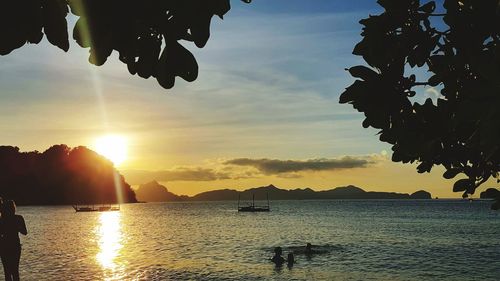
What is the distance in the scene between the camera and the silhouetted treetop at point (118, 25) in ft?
6.02

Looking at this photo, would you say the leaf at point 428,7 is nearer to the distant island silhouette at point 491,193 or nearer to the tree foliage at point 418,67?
the tree foliage at point 418,67

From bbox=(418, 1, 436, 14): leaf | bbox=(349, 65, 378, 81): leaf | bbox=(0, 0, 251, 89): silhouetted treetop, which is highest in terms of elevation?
bbox=(418, 1, 436, 14): leaf

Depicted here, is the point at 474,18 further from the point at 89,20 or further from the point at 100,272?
the point at 100,272

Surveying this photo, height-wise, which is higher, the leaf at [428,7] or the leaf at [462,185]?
the leaf at [428,7]

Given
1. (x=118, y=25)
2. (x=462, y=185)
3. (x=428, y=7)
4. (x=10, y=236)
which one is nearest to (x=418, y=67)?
(x=428, y=7)

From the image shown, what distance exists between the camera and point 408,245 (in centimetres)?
5472

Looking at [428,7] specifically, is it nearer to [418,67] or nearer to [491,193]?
[418,67]

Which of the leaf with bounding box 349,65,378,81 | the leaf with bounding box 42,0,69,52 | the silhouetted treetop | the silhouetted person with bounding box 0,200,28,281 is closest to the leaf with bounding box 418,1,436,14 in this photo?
the leaf with bounding box 349,65,378,81

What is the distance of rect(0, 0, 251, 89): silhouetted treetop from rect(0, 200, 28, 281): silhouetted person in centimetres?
1070

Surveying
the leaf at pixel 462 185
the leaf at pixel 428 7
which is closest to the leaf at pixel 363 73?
the leaf at pixel 428 7

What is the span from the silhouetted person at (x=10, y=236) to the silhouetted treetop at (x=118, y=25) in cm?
1070

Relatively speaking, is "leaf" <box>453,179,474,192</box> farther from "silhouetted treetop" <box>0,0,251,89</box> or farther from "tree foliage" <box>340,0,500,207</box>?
"silhouetted treetop" <box>0,0,251,89</box>

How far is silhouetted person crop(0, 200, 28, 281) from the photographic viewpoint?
11.3 m

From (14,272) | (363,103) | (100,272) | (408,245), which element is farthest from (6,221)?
(408,245)
